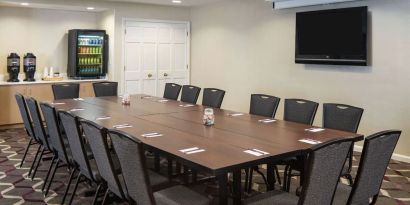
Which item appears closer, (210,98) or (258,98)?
(258,98)

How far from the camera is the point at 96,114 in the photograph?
13.9ft

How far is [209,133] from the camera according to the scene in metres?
3.32

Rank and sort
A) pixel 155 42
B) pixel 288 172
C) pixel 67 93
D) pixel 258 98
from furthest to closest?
pixel 155 42
pixel 67 93
pixel 258 98
pixel 288 172

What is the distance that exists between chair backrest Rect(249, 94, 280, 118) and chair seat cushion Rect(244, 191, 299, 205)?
175cm

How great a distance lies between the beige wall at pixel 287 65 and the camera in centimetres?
514

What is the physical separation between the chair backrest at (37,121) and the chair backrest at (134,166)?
187cm

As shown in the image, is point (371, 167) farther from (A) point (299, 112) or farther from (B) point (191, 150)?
(A) point (299, 112)

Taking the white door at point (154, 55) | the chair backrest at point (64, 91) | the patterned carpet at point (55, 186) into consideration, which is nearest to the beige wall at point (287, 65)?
the white door at point (154, 55)

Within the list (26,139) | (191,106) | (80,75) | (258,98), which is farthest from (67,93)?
(258,98)

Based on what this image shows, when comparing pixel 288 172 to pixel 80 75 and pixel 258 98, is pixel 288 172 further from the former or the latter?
pixel 80 75

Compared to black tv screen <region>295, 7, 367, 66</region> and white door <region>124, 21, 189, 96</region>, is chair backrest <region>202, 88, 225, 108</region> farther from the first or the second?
white door <region>124, 21, 189, 96</region>

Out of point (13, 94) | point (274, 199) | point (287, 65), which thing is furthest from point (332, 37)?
point (13, 94)

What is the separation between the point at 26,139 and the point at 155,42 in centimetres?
322

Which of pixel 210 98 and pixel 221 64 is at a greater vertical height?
pixel 221 64
